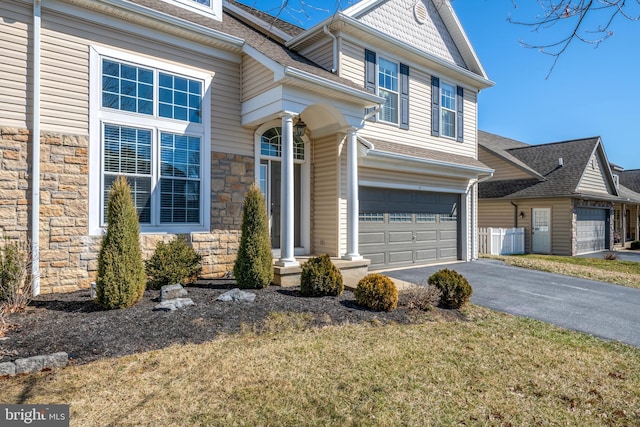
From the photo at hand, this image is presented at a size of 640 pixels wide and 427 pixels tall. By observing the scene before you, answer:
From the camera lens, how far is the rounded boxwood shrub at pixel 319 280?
21.9 ft

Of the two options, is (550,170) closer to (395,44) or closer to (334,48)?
(395,44)

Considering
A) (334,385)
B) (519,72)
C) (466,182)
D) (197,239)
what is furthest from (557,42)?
(466,182)

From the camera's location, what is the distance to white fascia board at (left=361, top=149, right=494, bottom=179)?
31.7 feet

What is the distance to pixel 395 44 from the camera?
33.4 feet

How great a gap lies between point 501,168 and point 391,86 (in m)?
12.3

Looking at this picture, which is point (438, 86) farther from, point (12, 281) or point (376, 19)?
point (12, 281)

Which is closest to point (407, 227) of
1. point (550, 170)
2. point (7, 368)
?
point (7, 368)

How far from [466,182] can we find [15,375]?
12260 millimetres

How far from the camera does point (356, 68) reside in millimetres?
9555

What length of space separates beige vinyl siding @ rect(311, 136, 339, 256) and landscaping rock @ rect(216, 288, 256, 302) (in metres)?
3.19

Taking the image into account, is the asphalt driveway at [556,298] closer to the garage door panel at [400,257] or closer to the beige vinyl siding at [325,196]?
the garage door panel at [400,257]

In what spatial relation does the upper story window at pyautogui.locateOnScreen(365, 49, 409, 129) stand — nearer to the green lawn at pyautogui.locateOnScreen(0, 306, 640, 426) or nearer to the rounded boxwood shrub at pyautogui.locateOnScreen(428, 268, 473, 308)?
the rounded boxwood shrub at pyautogui.locateOnScreen(428, 268, 473, 308)

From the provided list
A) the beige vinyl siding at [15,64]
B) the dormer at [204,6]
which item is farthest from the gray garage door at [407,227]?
the beige vinyl siding at [15,64]

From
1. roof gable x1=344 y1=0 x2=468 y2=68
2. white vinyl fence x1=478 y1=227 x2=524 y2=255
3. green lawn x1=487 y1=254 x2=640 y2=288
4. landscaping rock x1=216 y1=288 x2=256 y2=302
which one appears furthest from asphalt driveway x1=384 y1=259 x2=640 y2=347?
roof gable x1=344 y1=0 x2=468 y2=68
